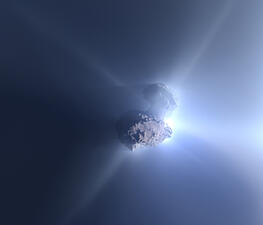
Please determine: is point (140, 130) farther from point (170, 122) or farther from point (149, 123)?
point (170, 122)

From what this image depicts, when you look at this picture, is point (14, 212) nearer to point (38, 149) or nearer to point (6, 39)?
point (38, 149)

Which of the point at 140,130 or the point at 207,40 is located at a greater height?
the point at 207,40

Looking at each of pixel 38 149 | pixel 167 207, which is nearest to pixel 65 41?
pixel 38 149

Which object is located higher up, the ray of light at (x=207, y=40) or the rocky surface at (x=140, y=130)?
the ray of light at (x=207, y=40)

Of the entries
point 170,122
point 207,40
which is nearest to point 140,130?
point 170,122

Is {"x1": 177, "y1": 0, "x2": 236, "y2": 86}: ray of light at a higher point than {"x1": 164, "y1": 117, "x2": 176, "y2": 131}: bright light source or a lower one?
higher

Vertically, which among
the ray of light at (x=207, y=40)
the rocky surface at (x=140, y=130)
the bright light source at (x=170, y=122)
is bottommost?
the rocky surface at (x=140, y=130)

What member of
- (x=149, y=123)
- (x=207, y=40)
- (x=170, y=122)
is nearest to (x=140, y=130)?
(x=149, y=123)

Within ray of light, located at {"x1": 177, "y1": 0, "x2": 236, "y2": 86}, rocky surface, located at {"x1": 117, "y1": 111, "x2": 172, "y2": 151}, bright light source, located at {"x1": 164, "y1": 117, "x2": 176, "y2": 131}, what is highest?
ray of light, located at {"x1": 177, "y1": 0, "x2": 236, "y2": 86}

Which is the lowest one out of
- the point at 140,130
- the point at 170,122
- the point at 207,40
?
the point at 140,130

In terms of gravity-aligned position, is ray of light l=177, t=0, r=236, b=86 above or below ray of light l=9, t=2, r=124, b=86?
above

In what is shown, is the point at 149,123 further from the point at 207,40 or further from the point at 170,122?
the point at 207,40
